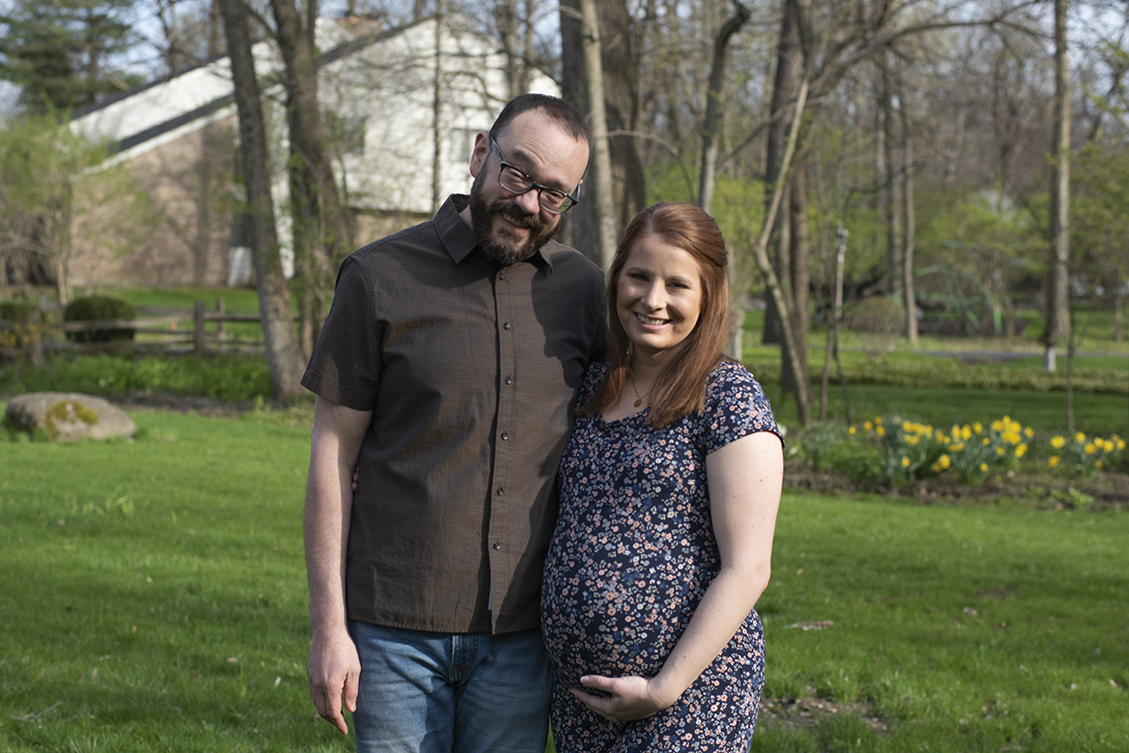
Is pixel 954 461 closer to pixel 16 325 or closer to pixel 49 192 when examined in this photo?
pixel 16 325

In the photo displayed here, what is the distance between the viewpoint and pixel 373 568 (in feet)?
6.80

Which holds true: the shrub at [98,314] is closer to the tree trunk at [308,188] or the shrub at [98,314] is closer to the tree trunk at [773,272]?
the tree trunk at [308,188]

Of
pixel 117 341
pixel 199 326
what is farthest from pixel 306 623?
pixel 117 341

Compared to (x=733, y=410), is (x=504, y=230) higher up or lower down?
higher up

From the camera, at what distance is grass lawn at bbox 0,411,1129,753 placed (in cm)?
370

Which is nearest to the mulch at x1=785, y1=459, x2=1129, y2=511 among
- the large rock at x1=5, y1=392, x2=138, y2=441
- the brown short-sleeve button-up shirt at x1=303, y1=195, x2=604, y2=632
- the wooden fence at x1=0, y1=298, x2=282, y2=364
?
the large rock at x1=5, y1=392, x2=138, y2=441

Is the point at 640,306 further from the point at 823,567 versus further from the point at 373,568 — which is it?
the point at 823,567

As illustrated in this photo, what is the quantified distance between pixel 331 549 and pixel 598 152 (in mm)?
4673

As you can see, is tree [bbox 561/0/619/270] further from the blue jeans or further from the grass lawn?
the blue jeans

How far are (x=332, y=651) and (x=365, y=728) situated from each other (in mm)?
210

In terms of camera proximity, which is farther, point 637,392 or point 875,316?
point 875,316

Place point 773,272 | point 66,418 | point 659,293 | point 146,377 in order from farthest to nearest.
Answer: point 146,377 < point 773,272 < point 66,418 < point 659,293

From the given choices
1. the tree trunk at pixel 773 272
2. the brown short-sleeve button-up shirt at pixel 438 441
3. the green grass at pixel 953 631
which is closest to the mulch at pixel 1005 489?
the green grass at pixel 953 631

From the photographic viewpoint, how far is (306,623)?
16.0 feet
